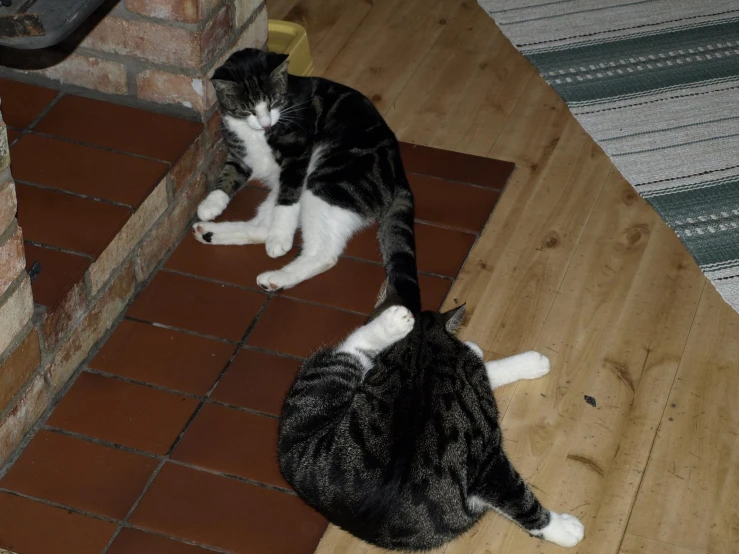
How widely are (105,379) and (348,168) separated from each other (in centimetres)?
75

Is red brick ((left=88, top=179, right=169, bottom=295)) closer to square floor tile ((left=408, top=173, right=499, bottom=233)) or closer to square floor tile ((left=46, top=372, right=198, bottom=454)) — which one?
square floor tile ((left=46, top=372, right=198, bottom=454))

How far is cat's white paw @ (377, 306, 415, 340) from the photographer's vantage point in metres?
1.92

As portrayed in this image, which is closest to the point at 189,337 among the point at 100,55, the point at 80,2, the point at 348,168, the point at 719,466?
the point at 348,168

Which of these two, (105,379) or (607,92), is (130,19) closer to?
(105,379)

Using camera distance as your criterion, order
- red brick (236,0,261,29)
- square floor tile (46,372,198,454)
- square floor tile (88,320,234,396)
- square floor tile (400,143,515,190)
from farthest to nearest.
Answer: square floor tile (400,143,515,190)
red brick (236,0,261,29)
square floor tile (88,320,234,396)
square floor tile (46,372,198,454)

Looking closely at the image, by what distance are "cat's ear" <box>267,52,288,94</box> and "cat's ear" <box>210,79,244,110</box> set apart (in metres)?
0.09

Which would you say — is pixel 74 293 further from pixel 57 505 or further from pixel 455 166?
pixel 455 166

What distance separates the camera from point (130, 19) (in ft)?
7.50

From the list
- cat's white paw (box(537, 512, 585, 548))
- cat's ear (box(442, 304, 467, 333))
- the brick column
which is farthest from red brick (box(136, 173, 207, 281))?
cat's white paw (box(537, 512, 585, 548))

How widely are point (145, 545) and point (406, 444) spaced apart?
0.55m

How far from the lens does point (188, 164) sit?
Answer: 7.86 ft

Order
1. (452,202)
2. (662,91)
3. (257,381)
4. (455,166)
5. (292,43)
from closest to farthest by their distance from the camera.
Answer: (257,381) < (452,202) < (455,166) < (292,43) < (662,91)

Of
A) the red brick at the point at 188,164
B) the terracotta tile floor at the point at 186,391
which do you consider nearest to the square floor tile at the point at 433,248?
the terracotta tile floor at the point at 186,391

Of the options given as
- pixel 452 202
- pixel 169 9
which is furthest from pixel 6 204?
pixel 452 202
